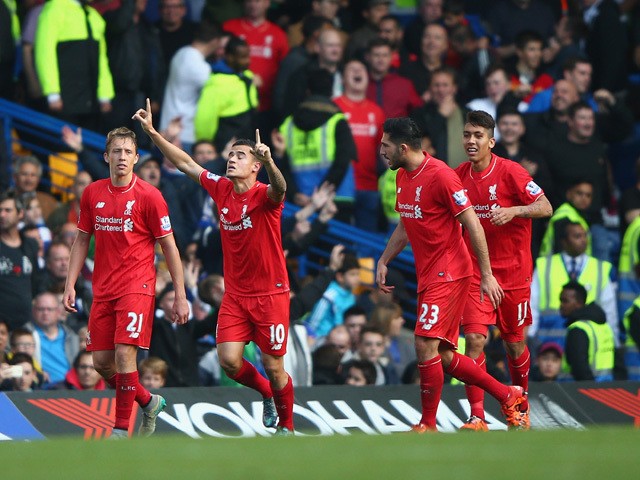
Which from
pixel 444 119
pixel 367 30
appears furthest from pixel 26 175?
pixel 367 30

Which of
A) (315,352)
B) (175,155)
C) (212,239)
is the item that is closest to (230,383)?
(315,352)

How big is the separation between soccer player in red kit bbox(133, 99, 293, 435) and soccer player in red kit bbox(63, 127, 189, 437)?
1.30ft

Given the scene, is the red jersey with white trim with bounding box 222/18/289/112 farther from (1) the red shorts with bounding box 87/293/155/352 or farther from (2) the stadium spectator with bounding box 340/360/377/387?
(1) the red shorts with bounding box 87/293/155/352

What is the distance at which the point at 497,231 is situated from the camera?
1276cm

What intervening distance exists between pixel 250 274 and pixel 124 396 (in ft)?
4.40

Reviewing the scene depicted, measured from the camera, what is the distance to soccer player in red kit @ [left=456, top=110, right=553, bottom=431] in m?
12.5

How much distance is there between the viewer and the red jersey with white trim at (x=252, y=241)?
1218 cm

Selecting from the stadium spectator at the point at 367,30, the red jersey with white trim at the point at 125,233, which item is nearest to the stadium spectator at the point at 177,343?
the red jersey with white trim at the point at 125,233

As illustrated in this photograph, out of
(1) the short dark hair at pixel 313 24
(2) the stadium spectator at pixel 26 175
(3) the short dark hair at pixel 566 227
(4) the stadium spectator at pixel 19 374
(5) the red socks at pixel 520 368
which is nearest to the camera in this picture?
(5) the red socks at pixel 520 368

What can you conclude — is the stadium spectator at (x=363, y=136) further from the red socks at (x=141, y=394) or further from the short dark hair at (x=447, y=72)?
→ the red socks at (x=141, y=394)

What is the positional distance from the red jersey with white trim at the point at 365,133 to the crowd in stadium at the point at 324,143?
22 mm

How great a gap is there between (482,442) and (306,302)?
6.39 metres

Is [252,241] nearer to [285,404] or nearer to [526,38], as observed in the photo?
[285,404]

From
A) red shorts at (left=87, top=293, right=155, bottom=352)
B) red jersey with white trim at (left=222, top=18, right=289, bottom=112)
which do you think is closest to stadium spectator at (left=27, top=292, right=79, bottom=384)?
red shorts at (left=87, top=293, right=155, bottom=352)
